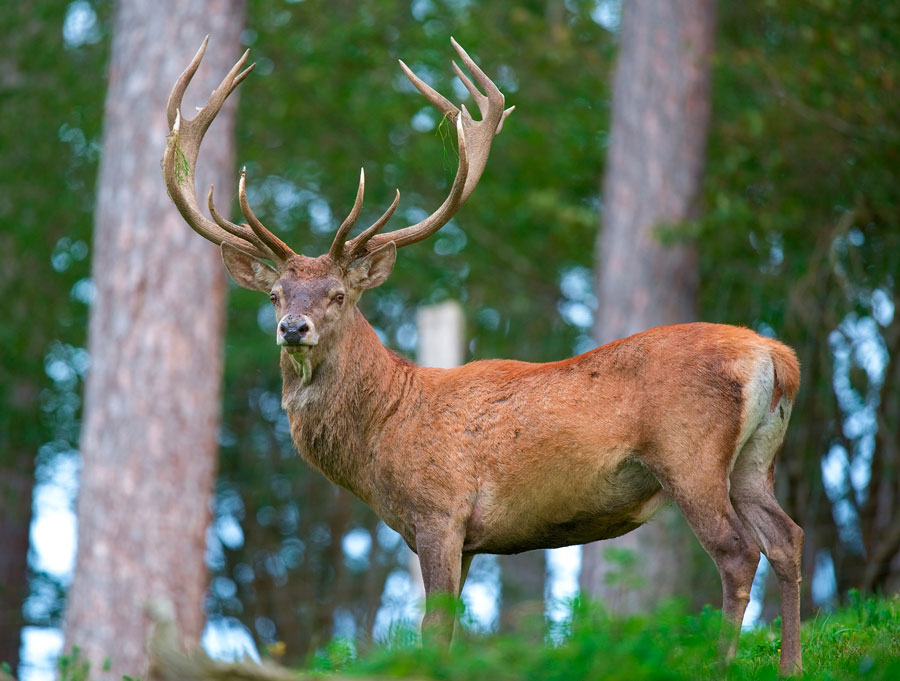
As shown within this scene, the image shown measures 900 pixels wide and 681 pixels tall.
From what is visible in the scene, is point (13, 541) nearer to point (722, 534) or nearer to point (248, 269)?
point (248, 269)

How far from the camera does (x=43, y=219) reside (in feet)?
51.8

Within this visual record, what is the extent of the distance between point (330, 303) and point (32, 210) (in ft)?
36.6

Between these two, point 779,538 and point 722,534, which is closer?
point 722,534

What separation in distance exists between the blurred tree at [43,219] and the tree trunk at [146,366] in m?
5.50

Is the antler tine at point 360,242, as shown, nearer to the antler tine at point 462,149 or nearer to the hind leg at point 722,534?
the antler tine at point 462,149

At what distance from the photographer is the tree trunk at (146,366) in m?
9.54

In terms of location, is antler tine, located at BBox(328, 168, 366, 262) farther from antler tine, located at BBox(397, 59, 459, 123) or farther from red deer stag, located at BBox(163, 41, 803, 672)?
antler tine, located at BBox(397, 59, 459, 123)

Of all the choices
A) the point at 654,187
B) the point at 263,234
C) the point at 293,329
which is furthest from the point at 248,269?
the point at 654,187

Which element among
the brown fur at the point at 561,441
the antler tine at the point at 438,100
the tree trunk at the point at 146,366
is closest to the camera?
the brown fur at the point at 561,441

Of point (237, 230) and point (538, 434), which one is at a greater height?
point (237, 230)

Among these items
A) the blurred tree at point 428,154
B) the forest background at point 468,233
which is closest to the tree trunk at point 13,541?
the forest background at point 468,233

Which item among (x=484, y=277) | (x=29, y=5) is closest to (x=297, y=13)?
(x=29, y=5)

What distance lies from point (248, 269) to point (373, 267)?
762 mm

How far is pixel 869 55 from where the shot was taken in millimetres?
11055
